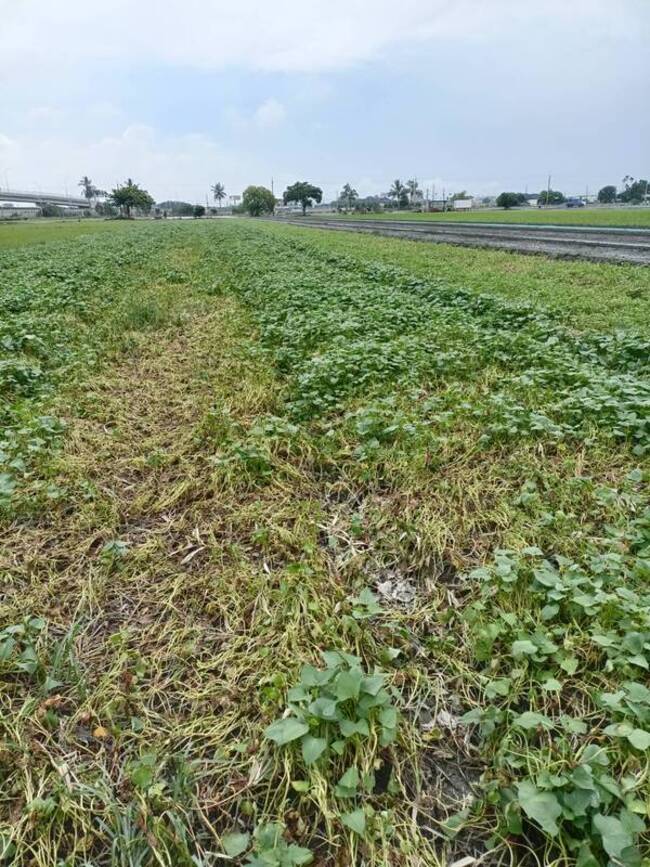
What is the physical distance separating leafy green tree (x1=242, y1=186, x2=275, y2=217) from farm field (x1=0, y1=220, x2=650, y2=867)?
115m

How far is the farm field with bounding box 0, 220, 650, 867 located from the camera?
5.43 ft

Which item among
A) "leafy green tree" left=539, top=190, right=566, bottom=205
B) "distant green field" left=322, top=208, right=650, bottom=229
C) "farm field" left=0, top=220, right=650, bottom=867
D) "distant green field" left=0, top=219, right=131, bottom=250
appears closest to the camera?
"farm field" left=0, top=220, right=650, bottom=867

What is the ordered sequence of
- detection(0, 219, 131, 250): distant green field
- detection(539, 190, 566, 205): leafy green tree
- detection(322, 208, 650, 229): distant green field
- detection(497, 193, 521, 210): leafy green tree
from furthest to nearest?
detection(539, 190, 566, 205): leafy green tree
detection(497, 193, 521, 210): leafy green tree
detection(0, 219, 131, 250): distant green field
detection(322, 208, 650, 229): distant green field

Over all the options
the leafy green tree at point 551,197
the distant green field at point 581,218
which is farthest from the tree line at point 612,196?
the distant green field at point 581,218

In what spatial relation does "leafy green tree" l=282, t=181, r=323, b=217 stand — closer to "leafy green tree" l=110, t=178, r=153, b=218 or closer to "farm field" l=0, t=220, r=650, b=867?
"leafy green tree" l=110, t=178, r=153, b=218

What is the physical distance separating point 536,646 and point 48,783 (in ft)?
6.28

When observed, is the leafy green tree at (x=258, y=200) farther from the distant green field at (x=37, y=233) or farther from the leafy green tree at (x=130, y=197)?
the distant green field at (x=37, y=233)

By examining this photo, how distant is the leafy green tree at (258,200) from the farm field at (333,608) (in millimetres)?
114607

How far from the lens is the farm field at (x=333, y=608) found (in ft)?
5.43

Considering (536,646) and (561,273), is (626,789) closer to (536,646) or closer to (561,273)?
(536,646)

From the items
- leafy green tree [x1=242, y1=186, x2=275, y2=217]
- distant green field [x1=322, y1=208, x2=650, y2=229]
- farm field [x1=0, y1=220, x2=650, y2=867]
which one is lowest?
farm field [x1=0, y1=220, x2=650, y2=867]

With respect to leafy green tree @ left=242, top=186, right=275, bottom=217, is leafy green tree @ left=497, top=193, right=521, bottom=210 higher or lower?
lower

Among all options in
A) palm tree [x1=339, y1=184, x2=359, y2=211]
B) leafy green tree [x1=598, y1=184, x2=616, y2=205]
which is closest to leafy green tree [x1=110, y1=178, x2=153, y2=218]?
palm tree [x1=339, y1=184, x2=359, y2=211]

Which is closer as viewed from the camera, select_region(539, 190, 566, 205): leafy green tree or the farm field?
the farm field
